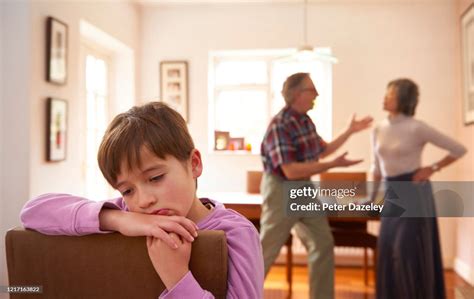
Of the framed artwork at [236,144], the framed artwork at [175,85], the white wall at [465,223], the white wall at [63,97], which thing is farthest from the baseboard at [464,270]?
the white wall at [63,97]

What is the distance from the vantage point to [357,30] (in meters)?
0.71

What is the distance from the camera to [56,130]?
117 cm

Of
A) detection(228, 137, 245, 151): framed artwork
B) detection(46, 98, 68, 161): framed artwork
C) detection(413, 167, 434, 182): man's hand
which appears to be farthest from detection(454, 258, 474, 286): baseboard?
detection(46, 98, 68, 161): framed artwork

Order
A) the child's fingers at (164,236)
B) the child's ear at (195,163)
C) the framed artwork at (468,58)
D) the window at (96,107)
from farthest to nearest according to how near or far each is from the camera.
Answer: the window at (96,107) < the framed artwork at (468,58) < the child's ear at (195,163) < the child's fingers at (164,236)

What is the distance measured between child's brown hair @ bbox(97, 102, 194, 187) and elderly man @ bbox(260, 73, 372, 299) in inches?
11.0

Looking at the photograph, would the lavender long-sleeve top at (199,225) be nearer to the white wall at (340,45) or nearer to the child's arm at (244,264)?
the child's arm at (244,264)

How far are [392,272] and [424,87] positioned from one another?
13.0 inches

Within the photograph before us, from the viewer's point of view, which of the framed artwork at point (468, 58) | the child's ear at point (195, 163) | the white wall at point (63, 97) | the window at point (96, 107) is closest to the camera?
the child's ear at point (195, 163)

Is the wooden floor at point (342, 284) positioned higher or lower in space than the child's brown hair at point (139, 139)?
lower

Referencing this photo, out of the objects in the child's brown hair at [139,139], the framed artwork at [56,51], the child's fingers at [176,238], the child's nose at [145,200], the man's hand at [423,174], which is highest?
the framed artwork at [56,51]

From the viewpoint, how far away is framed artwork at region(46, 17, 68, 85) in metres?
1.03

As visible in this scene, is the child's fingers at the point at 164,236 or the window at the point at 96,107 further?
the window at the point at 96,107

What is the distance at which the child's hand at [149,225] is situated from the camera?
40 centimetres

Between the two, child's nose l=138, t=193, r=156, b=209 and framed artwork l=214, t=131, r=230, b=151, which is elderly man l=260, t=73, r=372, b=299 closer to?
framed artwork l=214, t=131, r=230, b=151
